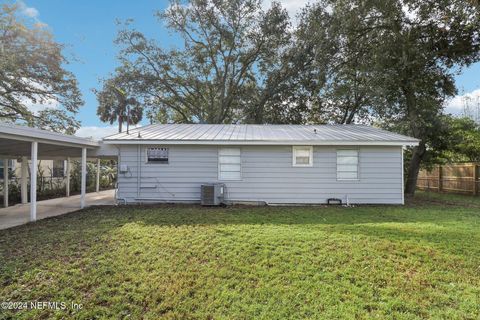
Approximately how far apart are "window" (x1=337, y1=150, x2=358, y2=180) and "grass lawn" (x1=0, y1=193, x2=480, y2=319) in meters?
3.23

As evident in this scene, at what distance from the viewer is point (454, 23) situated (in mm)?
12219

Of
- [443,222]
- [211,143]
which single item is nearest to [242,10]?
[211,143]

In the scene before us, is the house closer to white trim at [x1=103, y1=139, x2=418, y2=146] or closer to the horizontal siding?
the horizontal siding

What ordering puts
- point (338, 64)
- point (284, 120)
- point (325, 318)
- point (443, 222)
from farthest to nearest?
point (284, 120), point (338, 64), point (443, 222), point (325, 318)

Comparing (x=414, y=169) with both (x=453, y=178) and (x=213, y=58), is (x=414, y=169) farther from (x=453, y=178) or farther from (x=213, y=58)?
(x=213, y=58)

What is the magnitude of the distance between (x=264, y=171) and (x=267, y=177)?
0.75 feet

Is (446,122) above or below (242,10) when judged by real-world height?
below

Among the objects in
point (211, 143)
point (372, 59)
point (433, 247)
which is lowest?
point (433, 247)

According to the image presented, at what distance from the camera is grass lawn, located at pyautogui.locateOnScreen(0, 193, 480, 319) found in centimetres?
321

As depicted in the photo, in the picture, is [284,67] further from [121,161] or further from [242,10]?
[121,161]

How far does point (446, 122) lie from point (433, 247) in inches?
447

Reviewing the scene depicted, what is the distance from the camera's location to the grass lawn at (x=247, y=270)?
3.21 metres

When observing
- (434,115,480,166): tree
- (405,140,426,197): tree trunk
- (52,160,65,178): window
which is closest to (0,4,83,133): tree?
(52,160,65,178): window

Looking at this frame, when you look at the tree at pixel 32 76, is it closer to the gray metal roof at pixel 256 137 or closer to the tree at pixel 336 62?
the gray metal roof at pixel 256 137
